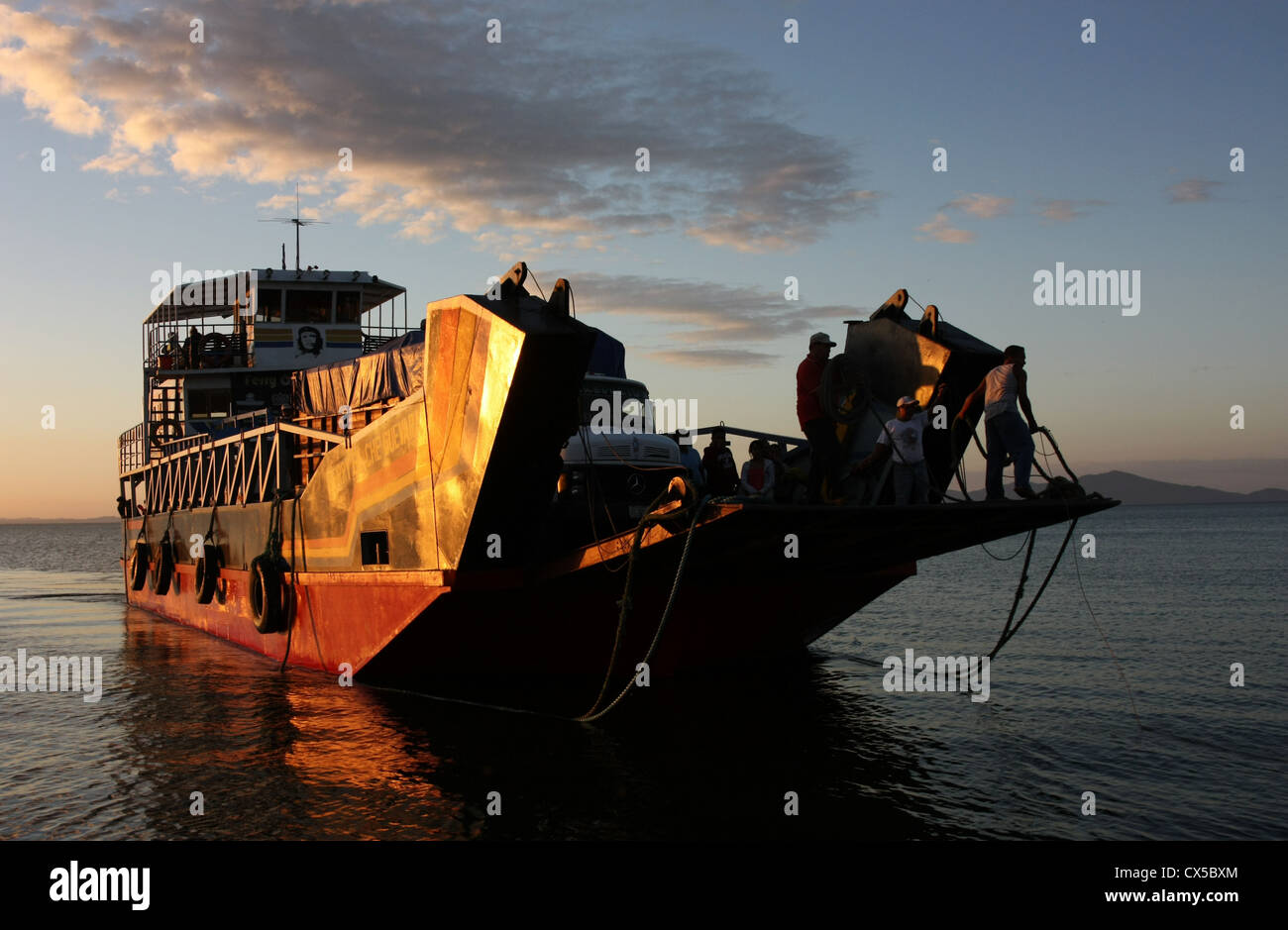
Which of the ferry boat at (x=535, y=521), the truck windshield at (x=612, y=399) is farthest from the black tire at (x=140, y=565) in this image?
Result: the truck windshield at (x=612, y=399)

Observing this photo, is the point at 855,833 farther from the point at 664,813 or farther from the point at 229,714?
the point at 229,714

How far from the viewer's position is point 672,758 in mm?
12312

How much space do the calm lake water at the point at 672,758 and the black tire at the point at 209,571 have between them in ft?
4.17

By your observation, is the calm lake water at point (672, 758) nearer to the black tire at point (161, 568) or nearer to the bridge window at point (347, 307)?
the black tire at point (161, 568)

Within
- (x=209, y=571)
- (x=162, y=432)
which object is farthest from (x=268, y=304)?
(x=209, y=571)

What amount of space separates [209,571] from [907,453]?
675 inches

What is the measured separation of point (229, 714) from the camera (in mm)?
15344

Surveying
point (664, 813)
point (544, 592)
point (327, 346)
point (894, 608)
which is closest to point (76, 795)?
point (544, 592)

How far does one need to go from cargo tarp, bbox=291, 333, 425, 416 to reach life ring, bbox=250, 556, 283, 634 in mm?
2691

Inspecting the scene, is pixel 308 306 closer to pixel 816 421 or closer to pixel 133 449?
pixel 133 449

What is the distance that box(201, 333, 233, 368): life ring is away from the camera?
2661 centimetres
